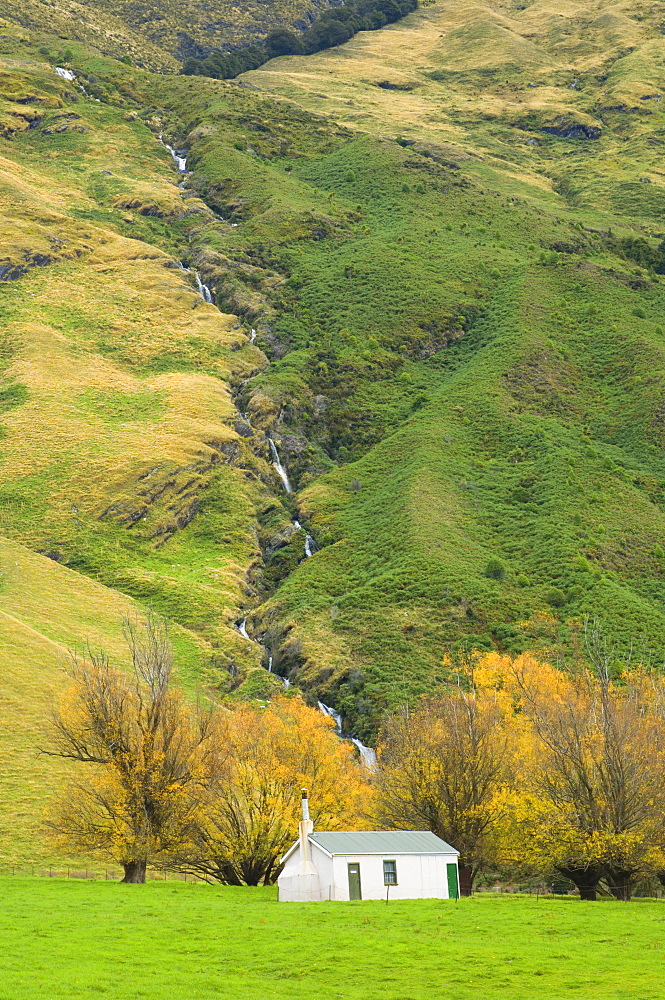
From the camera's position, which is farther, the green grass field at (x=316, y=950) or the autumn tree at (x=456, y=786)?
the autumn tree at (x=456, y=786)

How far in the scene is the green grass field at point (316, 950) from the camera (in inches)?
1325

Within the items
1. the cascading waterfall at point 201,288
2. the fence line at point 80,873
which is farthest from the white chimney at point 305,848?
the cascading waterfall at point 201,288

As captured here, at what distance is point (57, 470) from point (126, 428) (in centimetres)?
1274

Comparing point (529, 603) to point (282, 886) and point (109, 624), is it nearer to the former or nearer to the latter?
point (109, 624)

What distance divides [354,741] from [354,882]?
4107cm

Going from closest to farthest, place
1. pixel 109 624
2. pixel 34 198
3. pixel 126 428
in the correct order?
pixel 109 624 → pixel 126 428 → pixel 34 198

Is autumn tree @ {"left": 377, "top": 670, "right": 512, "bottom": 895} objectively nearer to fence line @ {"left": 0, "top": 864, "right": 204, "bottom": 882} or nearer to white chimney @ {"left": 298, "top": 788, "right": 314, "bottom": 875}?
white chimney @ {"left": 298, "top": 788, "right": 314, "bottom": 875}

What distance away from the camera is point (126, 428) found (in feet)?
467

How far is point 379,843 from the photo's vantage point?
54.8 m

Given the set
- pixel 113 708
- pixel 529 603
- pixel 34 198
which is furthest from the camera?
pixel 34 198

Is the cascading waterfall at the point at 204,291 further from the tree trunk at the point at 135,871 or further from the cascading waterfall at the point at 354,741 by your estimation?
the tree trunk at the point at 135,871

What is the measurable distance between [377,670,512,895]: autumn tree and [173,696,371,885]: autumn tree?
3.81 meters

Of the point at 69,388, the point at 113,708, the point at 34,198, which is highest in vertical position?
the point at 34,198

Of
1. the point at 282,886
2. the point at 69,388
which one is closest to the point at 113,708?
the point at 282,886
